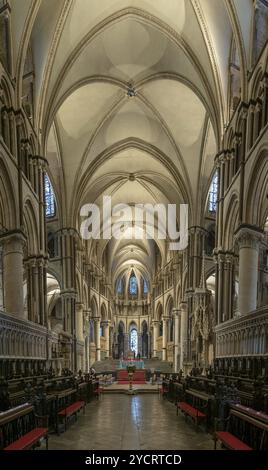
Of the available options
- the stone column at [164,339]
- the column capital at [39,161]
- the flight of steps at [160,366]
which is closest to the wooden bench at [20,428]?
→ the column capital at [39,161]

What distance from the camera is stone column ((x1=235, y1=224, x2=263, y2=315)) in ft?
51.8

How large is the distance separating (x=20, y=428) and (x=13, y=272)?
938 centimetres

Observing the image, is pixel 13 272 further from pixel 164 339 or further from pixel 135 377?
pixel 164 339

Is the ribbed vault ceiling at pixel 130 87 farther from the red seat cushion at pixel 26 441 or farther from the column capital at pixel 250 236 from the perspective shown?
the red seat cushion at pixel 26 441

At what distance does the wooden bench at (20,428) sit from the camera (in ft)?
19.0

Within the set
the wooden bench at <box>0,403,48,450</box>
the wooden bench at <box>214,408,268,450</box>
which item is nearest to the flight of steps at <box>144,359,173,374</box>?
the wooden bench at <box>0,403,48,450</box>

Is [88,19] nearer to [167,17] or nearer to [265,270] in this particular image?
[167,17]

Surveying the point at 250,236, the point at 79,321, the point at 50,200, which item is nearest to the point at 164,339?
the point at 79,321

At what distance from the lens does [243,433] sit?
6.89 metres

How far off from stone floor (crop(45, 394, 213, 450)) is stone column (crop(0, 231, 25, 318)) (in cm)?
533

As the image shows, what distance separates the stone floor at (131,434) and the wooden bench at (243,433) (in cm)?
82

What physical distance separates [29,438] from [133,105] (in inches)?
Result: 946

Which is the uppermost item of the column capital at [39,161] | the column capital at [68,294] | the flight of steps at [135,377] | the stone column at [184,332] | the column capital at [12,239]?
the column capital at [39,161]
